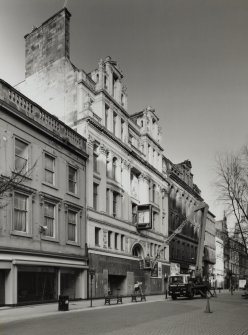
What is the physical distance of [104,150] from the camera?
37781 mm

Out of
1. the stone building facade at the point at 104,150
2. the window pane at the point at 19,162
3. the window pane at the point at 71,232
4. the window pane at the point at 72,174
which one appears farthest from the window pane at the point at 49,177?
the stone building facade at the point at 104,150

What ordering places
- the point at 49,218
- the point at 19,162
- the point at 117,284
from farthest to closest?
the point at 117,284, the point at 49,218, the point at 19,162

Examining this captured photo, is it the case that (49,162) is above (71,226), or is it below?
above

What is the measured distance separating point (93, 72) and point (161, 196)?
19.8 m

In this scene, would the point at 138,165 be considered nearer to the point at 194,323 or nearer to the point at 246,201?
the point at 246,201

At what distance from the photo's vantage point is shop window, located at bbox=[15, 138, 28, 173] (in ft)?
84.2

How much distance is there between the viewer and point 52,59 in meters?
38.3

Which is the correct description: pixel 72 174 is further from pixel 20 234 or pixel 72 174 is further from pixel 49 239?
pixel 20 234

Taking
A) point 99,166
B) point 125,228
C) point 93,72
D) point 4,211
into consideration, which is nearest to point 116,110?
point 93,72

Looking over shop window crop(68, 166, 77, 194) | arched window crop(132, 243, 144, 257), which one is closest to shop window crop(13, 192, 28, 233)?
shop window crop(68, 166, 77, 194)

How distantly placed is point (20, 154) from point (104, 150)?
12.5 m

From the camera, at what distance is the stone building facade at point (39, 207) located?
79.1 ft

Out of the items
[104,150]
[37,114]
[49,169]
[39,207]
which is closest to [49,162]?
[49,169]

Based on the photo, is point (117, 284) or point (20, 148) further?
point (117, 284)
